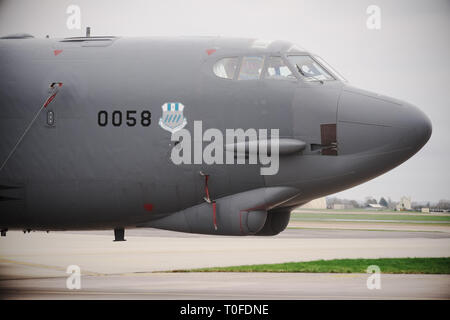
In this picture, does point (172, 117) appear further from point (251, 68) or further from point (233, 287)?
point (233, 287)

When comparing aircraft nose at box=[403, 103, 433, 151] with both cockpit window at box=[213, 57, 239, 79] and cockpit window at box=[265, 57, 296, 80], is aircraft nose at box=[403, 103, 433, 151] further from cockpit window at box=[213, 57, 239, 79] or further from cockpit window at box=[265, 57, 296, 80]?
cockpit window at box=[213, 57, 239, 79]

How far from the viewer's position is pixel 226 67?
1164 centimetres

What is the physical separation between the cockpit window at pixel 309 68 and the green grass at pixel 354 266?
9151 mm

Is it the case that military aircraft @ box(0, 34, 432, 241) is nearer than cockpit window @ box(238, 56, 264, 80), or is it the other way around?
military aircraft @ box(0, 34, 432, 241)

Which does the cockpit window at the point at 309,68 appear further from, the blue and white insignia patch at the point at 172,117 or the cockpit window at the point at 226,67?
the blue and white insignia patch at the point at 172,117

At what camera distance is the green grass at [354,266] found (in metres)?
19.9

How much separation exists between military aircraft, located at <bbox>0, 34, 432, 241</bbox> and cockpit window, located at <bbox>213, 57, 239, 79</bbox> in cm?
2

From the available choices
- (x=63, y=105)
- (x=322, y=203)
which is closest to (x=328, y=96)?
(x=63, y=105)

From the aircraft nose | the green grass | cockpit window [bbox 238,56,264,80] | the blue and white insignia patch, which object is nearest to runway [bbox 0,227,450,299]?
the green grass

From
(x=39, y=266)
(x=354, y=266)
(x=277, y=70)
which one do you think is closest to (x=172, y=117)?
(x=277, y=70)

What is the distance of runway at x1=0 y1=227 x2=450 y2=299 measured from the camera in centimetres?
1482

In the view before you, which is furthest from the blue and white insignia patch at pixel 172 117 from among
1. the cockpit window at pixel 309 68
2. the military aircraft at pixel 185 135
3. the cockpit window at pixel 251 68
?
the cockpit window at pixel 309 68

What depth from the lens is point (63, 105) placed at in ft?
38.1
